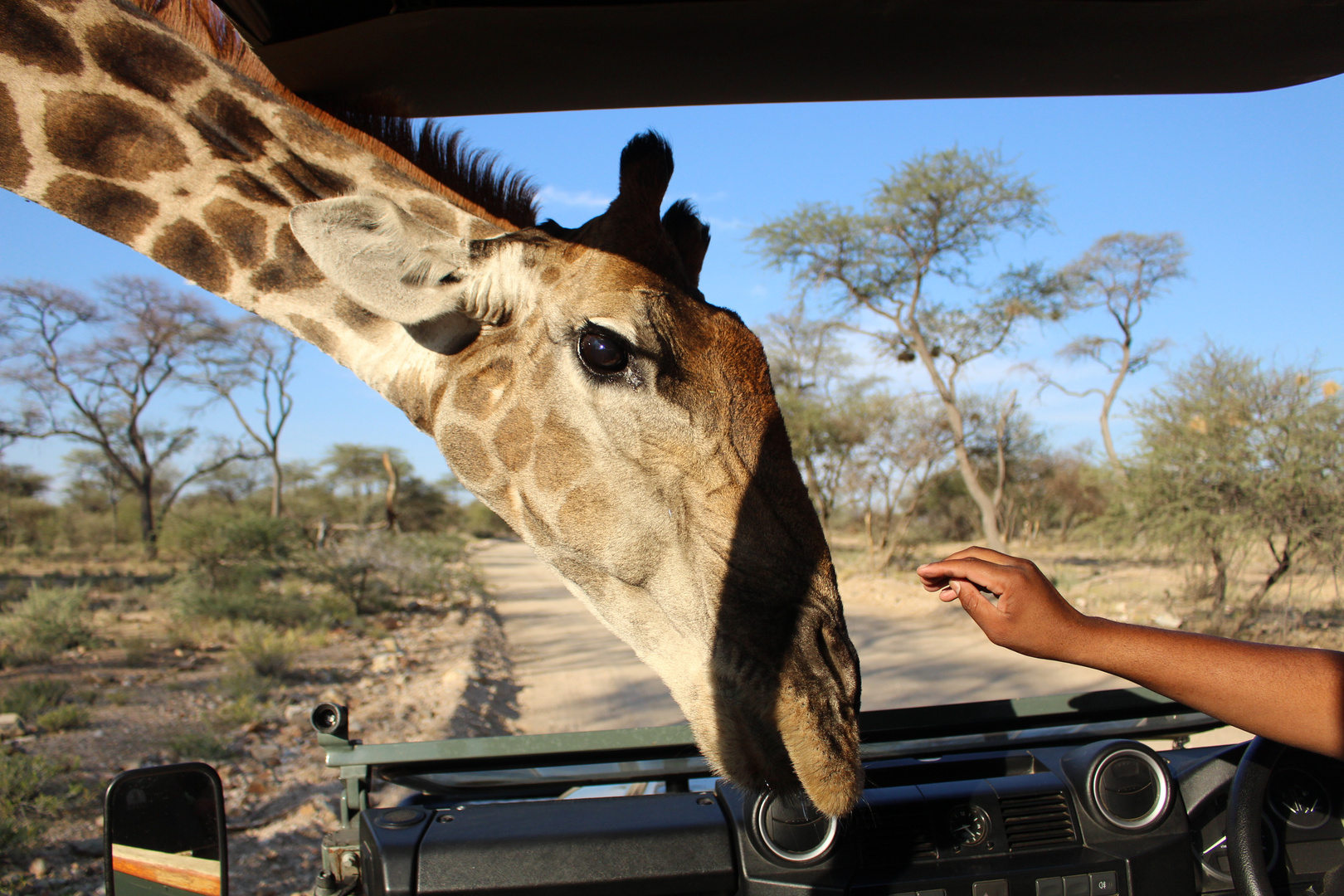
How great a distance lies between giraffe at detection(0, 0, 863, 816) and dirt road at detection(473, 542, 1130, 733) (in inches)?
117

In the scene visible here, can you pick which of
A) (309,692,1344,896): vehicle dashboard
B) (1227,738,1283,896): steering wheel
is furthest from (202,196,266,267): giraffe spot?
(1227,738,1283,896): steering wheel

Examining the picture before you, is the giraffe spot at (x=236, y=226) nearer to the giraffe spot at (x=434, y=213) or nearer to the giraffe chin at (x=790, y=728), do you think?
the giraffe spot at (x=434, y=213)

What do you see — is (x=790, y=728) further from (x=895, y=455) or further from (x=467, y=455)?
(x=895, y=455)

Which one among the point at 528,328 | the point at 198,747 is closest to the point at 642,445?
the point at 528,328

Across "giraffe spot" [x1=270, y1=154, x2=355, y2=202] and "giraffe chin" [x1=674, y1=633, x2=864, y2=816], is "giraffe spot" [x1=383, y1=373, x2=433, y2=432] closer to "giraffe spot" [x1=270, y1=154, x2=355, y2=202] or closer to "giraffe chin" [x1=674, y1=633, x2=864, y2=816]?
"giraffe spot" [x1=270, y1=154, x2=355, y2=202]

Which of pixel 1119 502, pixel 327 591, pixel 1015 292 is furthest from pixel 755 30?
pixel 1015 292

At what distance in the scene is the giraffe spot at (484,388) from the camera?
7.04 ft

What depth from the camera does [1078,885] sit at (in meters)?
1.78

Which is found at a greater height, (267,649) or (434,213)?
(434,213)

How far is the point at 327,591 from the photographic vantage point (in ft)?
49.1

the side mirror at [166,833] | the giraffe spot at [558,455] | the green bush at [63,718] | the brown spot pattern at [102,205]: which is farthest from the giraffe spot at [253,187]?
the green bush at [63,718]

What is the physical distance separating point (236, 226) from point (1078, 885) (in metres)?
3.04

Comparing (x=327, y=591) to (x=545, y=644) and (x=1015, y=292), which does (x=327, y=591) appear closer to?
(x=545, y=644)

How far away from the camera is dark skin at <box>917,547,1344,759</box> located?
1.23m
